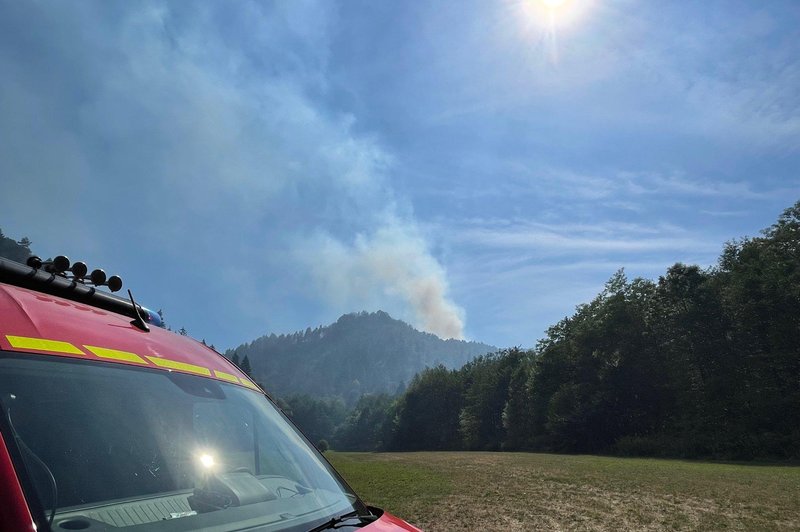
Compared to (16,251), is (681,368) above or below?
below

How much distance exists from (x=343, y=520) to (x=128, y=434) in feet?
3.28

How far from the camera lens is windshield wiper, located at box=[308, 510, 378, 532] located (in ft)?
6.90

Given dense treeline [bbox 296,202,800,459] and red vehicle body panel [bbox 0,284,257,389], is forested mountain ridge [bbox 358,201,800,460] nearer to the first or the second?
dense treeline [bbox 296,202,800,459]

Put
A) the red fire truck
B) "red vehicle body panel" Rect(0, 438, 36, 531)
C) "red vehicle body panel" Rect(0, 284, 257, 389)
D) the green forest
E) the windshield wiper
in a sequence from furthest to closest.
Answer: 1. the green forest
2. the windshield wiper
3. "red vehicle body panel" Rect(0, 284, 257, 389)
4. the red fire truck
5. "red vehicle body panel" Rect(0, 438, 36, 531)

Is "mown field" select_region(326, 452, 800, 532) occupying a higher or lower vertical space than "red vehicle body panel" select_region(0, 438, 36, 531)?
lower

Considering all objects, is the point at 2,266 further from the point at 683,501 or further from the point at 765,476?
the point at 765,476

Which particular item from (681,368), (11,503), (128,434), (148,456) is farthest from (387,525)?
(681,368)

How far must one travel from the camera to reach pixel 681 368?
4491 centimetres

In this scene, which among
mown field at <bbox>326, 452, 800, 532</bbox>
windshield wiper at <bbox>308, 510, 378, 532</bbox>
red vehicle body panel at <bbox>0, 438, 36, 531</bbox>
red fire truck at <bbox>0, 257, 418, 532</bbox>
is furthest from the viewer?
mown field at <bbox>326, 452, 800, 532</bbox>

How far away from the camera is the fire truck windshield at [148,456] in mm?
1683

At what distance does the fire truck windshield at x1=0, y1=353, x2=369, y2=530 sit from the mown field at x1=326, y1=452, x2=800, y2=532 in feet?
30.7

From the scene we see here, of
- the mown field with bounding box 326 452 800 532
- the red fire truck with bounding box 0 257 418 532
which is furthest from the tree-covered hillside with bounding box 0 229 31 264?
the mown field with bounding box 326 452 800 532

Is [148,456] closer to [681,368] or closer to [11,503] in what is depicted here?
[11,503]

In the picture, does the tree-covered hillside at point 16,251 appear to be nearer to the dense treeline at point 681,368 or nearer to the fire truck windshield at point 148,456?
the fire truck windshield at point 148,456
